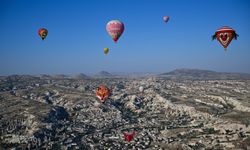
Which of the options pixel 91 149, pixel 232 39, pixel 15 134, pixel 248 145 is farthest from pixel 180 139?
pixel 15 134

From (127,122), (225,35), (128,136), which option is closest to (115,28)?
(225,35)

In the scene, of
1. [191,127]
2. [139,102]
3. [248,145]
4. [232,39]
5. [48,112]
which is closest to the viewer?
[232,39]

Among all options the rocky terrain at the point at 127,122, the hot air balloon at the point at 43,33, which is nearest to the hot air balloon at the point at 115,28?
the hot air balloon at the point at 43,33

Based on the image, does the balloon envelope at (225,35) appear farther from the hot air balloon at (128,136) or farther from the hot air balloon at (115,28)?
the hot air balloon at (128,136)

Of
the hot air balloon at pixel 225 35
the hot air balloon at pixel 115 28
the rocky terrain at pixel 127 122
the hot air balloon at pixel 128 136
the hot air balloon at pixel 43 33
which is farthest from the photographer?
the hot air balloon at pixel 43 33

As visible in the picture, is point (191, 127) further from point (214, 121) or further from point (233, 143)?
point (233, 143)
